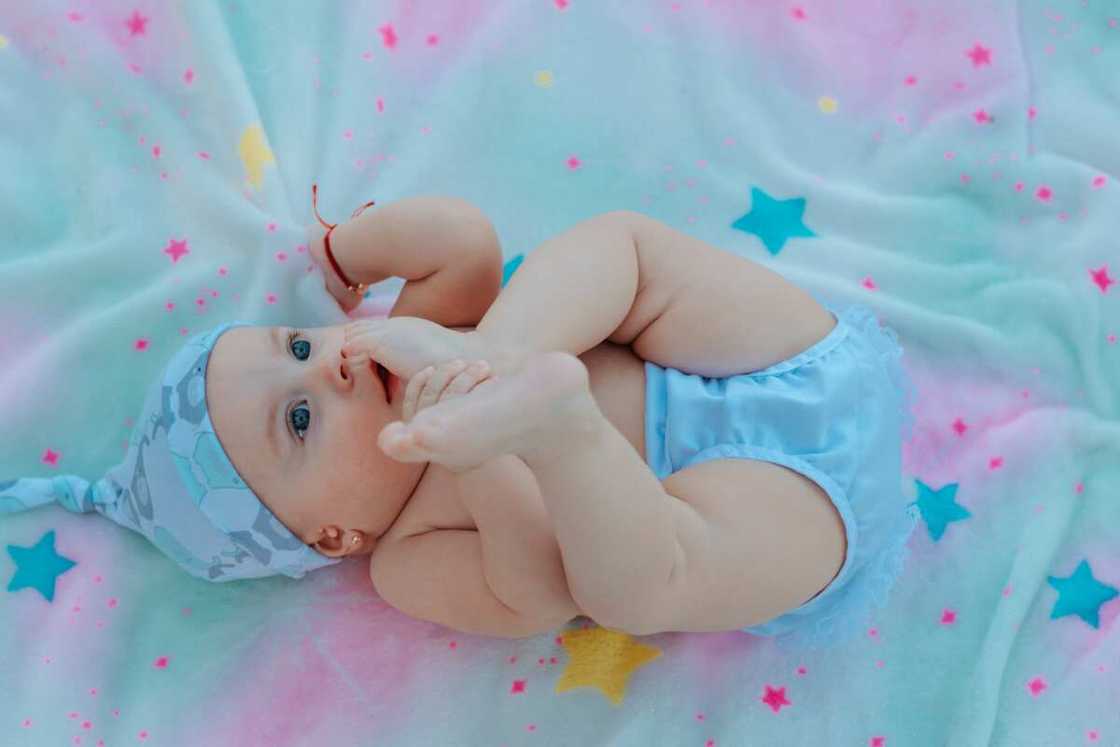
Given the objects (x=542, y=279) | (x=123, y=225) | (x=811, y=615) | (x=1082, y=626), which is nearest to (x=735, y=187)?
(x=542, y=279)

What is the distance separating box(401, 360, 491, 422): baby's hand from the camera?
3.31 ft

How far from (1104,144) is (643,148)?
0.68m

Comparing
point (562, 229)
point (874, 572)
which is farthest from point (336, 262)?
point (874, 572)

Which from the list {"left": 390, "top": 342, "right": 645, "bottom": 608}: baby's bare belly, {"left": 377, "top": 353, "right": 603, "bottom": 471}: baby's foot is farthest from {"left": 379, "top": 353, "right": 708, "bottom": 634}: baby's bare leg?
{"left": 390, "top": 342, "right": 645, "bottom": 608}: baby's bare belly

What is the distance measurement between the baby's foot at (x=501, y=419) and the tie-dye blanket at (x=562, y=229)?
54 centimetres

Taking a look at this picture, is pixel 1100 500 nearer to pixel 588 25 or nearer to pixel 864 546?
pixel 864 546

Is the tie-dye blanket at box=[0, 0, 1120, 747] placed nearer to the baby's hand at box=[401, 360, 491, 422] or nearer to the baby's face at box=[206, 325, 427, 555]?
the baby's face at box=[206, 325, 427, 555]

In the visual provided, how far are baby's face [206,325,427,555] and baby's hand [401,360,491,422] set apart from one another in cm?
24

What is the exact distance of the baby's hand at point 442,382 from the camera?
1.01m

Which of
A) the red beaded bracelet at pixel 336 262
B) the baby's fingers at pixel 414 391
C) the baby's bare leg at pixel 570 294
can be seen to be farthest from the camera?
the red beaded bracelet at pixel 336 262

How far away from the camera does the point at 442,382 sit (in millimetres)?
1020

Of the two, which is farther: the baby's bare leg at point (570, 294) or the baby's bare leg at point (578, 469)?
the baby's bare leg at point (570, 294)

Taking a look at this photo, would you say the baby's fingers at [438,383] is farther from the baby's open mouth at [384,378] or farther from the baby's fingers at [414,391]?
the baby's open mouth at [384,378]

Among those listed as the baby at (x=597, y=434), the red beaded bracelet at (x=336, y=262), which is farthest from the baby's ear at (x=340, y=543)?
the red beaded bracelet at (x=336, y=262)
